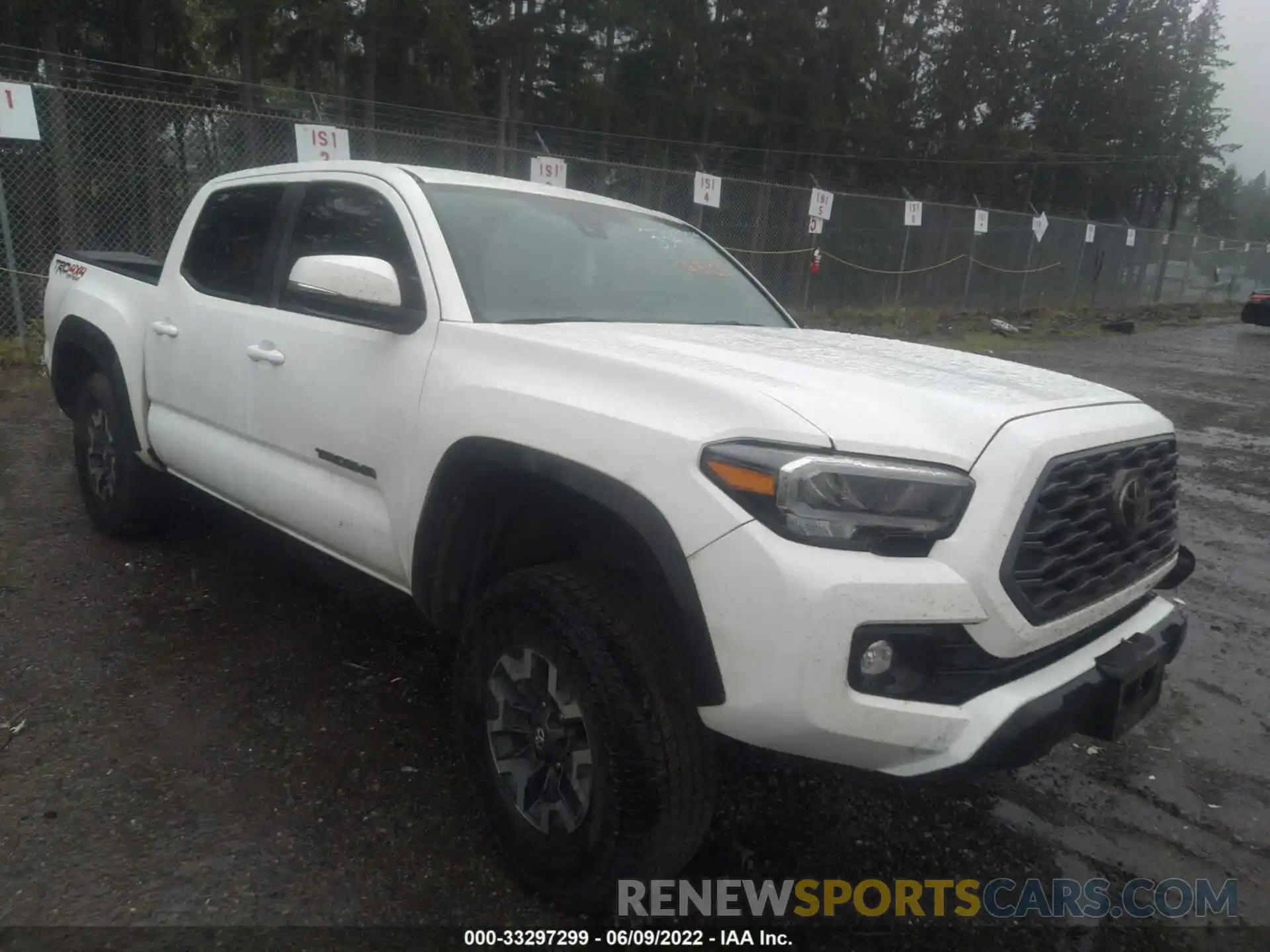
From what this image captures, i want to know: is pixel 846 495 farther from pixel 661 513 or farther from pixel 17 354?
pixel 17 354

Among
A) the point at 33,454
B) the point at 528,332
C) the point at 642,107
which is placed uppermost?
the point at 642,107

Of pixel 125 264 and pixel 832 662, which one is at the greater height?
pixel 125 264

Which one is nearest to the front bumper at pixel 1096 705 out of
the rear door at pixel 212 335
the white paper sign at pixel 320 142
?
the rear door at pixel 212 335

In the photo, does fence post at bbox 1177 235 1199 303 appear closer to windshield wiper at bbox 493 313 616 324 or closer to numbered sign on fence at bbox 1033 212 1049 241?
numbered sign on fence at bbox 1033 212 1049 241

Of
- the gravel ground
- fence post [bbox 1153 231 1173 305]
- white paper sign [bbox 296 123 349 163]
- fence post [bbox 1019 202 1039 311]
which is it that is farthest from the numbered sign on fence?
the gravel ground

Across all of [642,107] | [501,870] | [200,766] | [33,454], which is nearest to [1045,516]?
[501,870]

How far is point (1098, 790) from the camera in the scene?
2.94m

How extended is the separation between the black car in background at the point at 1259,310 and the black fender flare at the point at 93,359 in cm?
2526

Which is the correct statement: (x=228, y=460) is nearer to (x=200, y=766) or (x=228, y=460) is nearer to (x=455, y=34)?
(x=200, y=766)

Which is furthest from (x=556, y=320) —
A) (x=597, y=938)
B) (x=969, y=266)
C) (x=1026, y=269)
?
(x=1026, y=269)

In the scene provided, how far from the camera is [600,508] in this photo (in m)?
2.16

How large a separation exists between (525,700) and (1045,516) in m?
1.28

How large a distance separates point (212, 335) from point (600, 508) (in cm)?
217

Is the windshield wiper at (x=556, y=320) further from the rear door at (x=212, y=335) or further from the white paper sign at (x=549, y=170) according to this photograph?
the white paper sign at (x=549, y=170)
